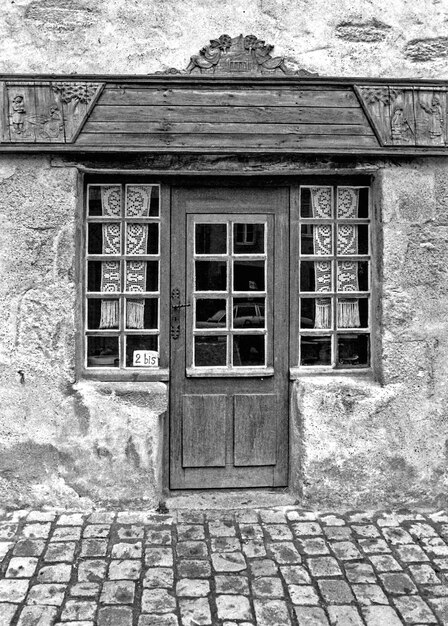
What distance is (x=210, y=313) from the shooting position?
4.19 metres

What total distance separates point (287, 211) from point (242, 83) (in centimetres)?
88

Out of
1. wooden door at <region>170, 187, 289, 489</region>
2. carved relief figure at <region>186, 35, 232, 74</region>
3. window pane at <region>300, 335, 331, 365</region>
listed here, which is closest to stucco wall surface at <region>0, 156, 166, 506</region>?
wooden door at <region>170, 187, 289, 489</region>

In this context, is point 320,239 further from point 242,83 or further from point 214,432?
point 214,432

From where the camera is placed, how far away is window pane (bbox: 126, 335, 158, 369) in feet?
13.6

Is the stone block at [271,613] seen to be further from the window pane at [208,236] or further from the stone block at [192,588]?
the window pane at [208,236]

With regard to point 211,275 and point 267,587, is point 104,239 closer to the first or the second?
point 211,275

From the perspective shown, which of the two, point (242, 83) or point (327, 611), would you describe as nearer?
point (327, 611)

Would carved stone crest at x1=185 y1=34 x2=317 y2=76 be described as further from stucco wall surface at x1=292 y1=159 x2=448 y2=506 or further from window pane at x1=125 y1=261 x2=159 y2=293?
window pane at x1=125 y1=261 x2=159 y2=293

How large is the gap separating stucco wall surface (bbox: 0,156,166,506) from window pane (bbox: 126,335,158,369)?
0.93 ft

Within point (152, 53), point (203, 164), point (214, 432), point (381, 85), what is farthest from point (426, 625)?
point (152, 53)

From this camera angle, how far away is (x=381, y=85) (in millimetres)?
4016

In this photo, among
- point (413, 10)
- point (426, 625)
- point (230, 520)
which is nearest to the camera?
point (426, 625)

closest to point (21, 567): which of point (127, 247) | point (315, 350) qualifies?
point (127, 247)

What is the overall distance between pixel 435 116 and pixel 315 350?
1.75m
